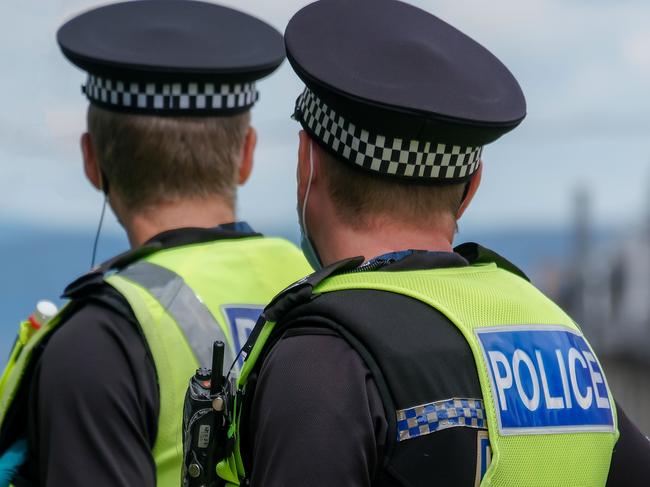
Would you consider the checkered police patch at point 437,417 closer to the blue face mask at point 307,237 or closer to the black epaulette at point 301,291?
the black epaulette at point 301,291

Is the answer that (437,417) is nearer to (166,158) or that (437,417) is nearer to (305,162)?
(305,162)

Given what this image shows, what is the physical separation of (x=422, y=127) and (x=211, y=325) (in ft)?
3.13

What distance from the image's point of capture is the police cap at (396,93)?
2113 mm

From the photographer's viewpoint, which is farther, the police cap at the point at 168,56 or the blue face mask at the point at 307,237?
the police cap at the point at 168,56

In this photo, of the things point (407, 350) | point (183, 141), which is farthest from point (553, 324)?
point (183, 141)

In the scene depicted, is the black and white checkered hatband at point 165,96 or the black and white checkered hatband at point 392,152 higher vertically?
the black and white checkered hatband at point 392,152

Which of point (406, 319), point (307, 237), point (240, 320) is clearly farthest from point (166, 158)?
point (406, 319)

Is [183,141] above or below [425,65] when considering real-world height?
below

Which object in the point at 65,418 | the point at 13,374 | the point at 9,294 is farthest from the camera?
the point at 9,294

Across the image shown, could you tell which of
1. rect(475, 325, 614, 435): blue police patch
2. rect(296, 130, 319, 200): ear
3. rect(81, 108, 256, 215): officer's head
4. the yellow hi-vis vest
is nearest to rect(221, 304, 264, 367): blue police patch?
the yellow hi-vis vest

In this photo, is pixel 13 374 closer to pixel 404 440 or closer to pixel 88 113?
pixel 88 113

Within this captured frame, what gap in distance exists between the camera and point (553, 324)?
216 cm

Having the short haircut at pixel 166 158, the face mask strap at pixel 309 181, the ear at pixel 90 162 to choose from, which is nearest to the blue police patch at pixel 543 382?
the face mask strap at pixel 309 181

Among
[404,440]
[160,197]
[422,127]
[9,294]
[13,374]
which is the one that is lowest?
[9,294]
